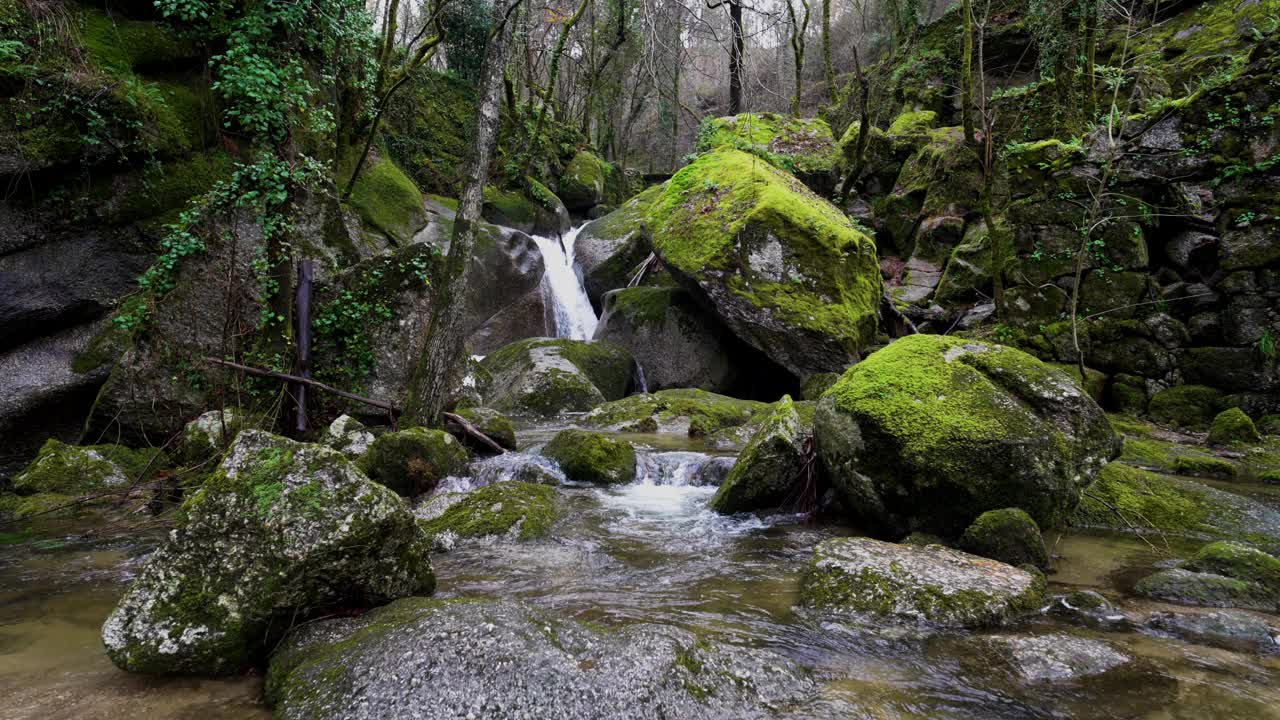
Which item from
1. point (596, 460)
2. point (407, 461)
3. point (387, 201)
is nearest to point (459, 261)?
point (407, 461)

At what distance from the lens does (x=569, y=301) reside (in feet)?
54.6

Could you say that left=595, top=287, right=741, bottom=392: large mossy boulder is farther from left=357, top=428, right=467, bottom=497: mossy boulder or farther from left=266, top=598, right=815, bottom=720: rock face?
left=266, top=598, right=815, bottom=720: rock face

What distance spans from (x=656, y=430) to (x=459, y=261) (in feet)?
14.6

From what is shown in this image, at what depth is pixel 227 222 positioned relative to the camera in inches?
267

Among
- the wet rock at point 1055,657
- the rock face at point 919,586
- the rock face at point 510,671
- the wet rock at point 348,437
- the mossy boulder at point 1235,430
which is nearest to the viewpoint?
the rock face at point 510,671

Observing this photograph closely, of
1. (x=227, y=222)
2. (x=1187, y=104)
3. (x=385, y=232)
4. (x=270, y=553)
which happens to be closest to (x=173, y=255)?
(x=227, y=222)

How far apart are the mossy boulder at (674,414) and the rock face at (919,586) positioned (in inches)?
223

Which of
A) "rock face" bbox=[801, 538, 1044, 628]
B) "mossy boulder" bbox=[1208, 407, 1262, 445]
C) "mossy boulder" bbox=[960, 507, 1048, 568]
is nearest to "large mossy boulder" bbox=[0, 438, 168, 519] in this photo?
"rock face" bbox=[801, 538, 1044, 628]

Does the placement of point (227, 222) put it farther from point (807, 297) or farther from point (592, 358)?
point (807, 297)

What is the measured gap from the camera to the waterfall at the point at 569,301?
1616cm

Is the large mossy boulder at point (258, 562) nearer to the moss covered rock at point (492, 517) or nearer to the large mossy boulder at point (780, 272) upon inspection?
the moss covered rock at point (492, 517)

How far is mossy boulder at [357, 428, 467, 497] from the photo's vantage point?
598cm

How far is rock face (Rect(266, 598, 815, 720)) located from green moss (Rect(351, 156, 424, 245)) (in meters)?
12.0

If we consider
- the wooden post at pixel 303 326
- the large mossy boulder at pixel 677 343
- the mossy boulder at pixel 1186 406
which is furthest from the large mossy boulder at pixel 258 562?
the mossy boulder at pixel 1186 406
